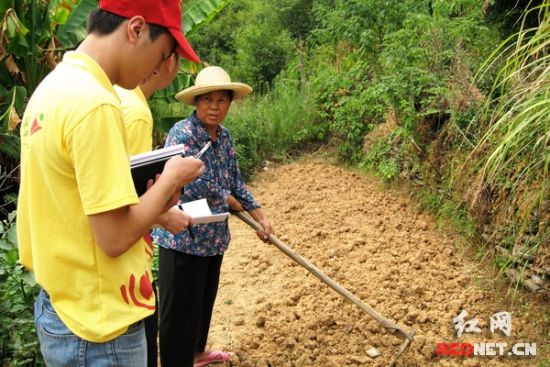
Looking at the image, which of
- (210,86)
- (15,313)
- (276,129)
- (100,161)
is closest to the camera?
(100,161)

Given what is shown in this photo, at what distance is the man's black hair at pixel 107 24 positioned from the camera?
1296 mm

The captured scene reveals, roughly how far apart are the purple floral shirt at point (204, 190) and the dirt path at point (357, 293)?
0.92 m

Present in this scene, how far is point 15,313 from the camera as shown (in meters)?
2.58

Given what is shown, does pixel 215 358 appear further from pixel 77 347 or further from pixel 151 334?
pixel 77 347

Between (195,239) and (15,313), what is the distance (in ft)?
2.92

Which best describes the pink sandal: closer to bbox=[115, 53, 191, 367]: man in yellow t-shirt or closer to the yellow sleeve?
bbox=[115, 53, 191, 367]: man in yellow t-shirt

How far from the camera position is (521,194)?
308 cm

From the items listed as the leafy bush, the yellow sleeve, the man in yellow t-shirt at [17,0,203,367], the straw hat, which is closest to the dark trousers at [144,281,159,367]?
the leafy bush

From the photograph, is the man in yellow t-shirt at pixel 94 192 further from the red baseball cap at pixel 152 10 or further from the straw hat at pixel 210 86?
the straw hat at pixel 210 86

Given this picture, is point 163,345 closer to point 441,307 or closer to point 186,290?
point 186,290

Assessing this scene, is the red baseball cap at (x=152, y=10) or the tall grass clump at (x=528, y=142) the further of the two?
the tall grass clump at (x=528, y=142)

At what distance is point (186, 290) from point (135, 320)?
4.12 feet

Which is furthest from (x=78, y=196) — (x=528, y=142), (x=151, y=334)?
(x=528, y=142)

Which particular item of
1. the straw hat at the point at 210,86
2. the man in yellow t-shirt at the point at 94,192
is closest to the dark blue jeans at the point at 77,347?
the man in yellow t-shirt at the point at 94,192
